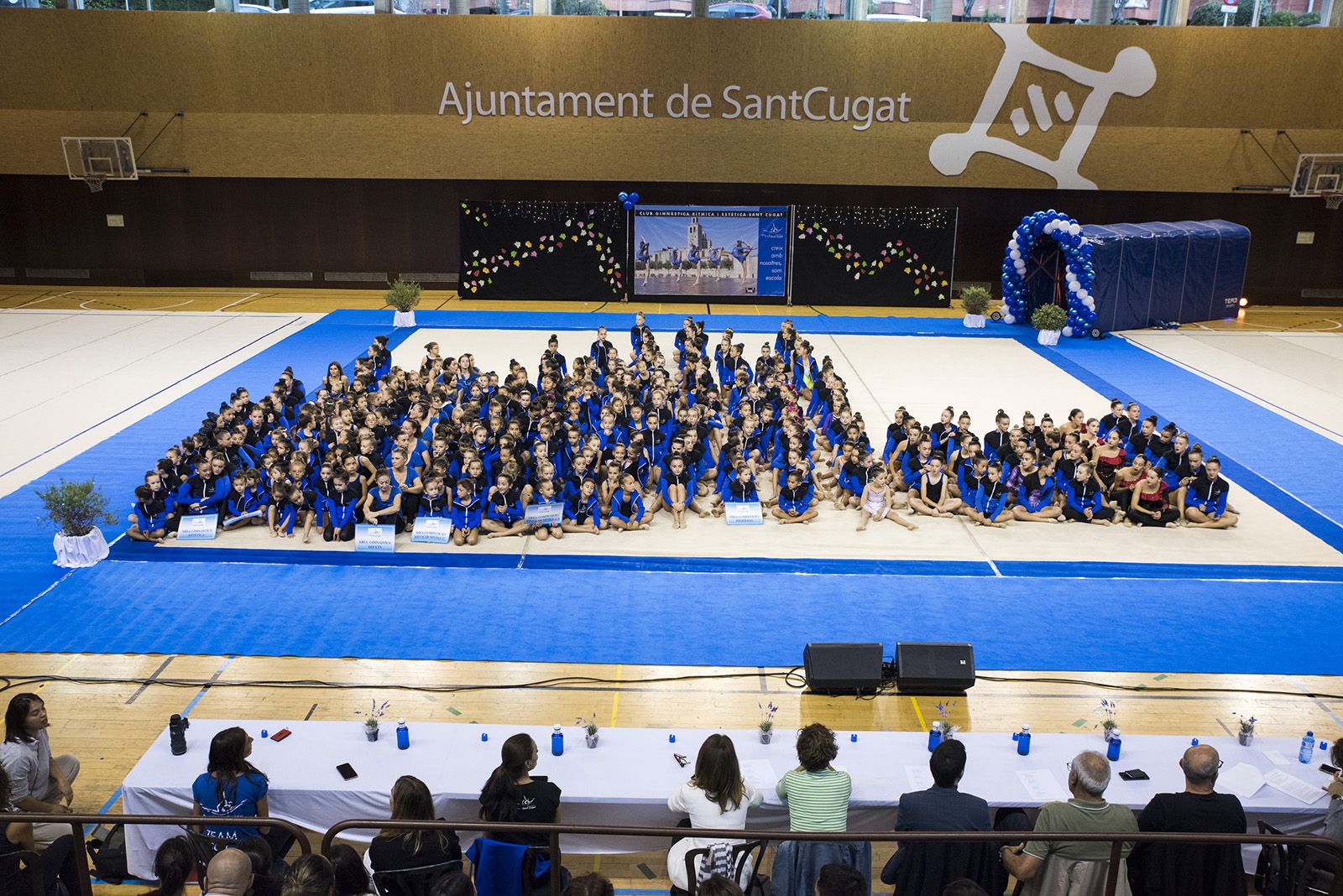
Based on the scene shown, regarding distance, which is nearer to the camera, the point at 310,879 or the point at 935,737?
the point at 310,879

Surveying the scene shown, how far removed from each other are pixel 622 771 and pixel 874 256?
2071 cm

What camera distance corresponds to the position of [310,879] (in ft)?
13.4

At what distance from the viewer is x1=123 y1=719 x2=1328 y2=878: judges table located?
5762 millimetres

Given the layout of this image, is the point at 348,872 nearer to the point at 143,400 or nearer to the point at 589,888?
the point at 589,888

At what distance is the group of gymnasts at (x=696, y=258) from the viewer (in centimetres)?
2489

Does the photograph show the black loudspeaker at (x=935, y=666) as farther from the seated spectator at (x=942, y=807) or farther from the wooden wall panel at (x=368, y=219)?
the wooden wall panel at (x=368, y=219)

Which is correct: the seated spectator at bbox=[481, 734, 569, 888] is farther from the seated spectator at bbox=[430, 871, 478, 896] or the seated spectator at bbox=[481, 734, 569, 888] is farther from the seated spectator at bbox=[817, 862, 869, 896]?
the seated spectator at bbox=[817, 862, 869, 896]

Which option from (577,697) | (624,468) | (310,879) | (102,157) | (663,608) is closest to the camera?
(310,879)

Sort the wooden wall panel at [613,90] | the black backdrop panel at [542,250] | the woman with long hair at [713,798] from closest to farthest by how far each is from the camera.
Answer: the woman with long hair at [713,798] < the wooden wall panel at [613,90] < the black backdrop panel at [542,250]

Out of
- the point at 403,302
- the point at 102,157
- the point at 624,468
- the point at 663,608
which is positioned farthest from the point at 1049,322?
the point at 102,157

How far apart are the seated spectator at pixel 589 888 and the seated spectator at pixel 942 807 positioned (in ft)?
5.78

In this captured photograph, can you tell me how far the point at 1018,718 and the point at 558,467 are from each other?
6242mm

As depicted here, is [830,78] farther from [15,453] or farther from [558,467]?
[15,453]

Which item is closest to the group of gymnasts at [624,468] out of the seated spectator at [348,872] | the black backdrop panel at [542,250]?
the seated spectator at [348,872]
